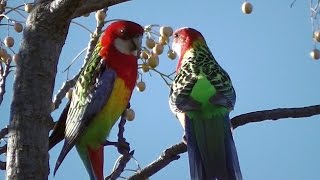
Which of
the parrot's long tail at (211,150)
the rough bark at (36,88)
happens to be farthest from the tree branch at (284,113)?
the rough bark at (36,88)

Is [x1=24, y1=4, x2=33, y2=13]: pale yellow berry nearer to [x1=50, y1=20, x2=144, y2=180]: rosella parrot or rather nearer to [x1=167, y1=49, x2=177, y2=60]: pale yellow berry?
[x1=50, y1=20, x2=144, y2=180]: rosella parrot

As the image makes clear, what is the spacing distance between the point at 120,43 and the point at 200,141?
3.04 feet

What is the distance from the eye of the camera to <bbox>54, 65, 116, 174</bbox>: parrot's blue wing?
8.98 ft

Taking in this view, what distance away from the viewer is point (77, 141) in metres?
2.92

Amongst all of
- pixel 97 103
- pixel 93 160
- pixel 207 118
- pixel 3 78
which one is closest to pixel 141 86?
pixel 97 103

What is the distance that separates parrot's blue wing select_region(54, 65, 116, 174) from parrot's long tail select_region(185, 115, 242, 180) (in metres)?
0.52

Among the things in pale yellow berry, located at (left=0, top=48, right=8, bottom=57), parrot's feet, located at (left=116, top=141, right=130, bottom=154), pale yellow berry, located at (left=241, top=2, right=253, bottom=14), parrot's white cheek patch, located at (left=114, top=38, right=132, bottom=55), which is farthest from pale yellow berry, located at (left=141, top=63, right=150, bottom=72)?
parrot's feet, located at (left=116, top=141, right=130, bottom=154)

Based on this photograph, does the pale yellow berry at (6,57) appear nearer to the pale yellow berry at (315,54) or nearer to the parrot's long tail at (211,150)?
the parrot's long tail at (211,150)

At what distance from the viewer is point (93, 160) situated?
2908 millimetres

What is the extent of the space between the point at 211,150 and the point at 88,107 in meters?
0.74

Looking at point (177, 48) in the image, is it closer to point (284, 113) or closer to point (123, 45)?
point (123, 45)

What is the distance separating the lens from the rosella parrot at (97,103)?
2.83 meters

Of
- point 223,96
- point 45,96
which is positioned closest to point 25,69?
point 45,96

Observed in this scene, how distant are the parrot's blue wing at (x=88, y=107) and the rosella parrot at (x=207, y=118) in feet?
1.18
